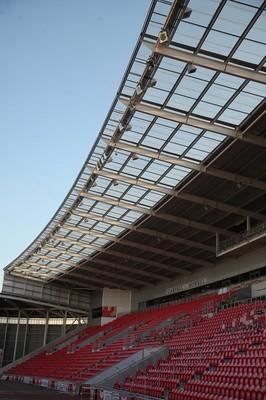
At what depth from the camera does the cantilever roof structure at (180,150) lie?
1480 cm

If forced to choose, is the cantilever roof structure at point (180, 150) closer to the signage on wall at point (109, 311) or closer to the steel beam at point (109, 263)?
the steel beam at point (109, 263)

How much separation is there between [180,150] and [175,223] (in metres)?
9.51

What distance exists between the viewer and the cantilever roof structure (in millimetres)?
14797

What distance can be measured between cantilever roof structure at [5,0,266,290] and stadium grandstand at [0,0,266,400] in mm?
59

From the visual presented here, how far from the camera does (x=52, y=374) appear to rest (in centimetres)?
3272

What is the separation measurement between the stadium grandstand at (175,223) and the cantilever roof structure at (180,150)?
0.19ft

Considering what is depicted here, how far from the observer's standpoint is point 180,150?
21203 millimetres

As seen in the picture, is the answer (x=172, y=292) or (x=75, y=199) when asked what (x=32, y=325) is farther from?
(x=75, y=199)

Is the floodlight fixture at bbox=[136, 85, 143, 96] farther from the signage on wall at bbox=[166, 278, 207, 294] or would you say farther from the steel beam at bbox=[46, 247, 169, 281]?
the steel beam at bbox=[46, 247, 169, 281]

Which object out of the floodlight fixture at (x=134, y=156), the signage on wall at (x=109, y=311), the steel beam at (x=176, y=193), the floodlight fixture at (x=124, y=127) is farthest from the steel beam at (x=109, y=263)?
the floodlight fixture at (x=124, y=127)

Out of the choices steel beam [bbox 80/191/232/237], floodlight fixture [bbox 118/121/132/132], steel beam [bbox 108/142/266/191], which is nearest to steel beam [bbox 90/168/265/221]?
steel beam [bbox 108/142/266/191]

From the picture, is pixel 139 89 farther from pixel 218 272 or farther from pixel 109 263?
pixel 109 263

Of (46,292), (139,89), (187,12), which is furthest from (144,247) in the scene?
(187,12)

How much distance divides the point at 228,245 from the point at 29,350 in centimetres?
3285
